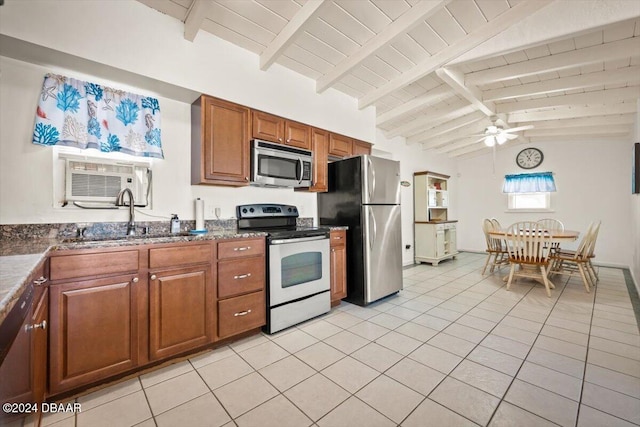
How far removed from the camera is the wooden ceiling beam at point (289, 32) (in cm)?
211

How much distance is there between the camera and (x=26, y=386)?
39.9 inches

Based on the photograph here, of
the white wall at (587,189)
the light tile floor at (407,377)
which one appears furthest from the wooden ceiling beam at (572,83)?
the white wall at (587,189)

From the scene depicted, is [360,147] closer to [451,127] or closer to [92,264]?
[451,127]

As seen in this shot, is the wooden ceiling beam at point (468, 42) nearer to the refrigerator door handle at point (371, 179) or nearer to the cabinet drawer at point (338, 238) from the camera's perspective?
the refrigerator door handle at point (371, 179)

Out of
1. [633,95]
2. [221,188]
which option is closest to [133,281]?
[221,188]

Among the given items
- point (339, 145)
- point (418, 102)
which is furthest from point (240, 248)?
point (418, 102)

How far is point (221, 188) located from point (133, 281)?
4.02 ft

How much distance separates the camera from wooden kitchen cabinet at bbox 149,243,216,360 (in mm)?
1850

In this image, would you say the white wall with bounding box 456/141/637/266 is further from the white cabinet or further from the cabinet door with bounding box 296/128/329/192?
the cabinet door with bounding box 296/128/329/192

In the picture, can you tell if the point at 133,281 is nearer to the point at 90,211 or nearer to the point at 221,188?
the point at 90,211

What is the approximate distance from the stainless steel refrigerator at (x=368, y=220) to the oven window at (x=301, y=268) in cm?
61

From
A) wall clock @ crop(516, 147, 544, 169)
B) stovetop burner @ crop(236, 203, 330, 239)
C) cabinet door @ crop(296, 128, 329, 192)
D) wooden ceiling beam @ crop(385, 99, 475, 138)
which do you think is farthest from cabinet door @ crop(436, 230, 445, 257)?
stovetop burner @ crop(236, 203, 330, 239)

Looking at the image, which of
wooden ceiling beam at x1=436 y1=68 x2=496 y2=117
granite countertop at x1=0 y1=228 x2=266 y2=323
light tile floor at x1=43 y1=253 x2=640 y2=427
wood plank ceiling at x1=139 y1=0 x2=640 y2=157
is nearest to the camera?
granite countertop at x1=0 y1=228 x2=266 y2=323

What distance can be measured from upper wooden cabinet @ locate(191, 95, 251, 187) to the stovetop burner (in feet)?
1.17
